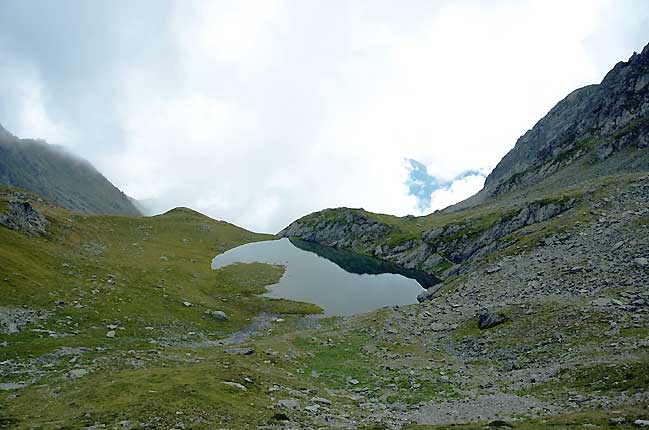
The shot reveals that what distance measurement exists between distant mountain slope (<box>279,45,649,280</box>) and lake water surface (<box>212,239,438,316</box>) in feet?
36.6

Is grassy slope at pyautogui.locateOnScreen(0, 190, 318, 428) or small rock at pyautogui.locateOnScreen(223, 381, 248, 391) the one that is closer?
grassy slope at pyautogui.locateOnScreen(0, 190, 318, 428)

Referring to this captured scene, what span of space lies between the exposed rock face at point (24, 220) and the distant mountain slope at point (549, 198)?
8290cm

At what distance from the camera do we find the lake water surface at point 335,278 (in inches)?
3393

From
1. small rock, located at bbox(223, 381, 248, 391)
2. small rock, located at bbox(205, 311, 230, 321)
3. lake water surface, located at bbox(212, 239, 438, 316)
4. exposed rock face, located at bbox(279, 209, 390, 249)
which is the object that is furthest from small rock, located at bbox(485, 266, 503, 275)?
exposed rock face, located at bbox(279, 209, 390, 249)

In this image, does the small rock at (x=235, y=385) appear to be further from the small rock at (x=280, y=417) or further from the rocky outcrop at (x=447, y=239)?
the rocky outcrop at (x=447, y=239)

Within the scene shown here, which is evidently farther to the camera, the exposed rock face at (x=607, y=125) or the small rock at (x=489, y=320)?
the exposed rock face at (x=607, y=125)

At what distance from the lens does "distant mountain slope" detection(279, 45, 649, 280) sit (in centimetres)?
8929

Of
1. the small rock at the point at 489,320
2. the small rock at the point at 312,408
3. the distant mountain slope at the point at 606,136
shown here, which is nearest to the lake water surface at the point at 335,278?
the small rock at the point at 489,320

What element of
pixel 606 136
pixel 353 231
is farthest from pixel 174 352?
pixel 606 136

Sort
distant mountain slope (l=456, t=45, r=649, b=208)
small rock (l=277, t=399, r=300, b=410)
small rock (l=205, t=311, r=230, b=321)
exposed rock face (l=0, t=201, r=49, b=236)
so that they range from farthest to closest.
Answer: distant mountain slope (l=456, t=45, r=649, b=208) → exposed rock face (l=0, t=201, r=49, b=236) → small rock (l=205, t=311, r=230, b=321) → small rock (l=277, t=399, r=300, b=410)

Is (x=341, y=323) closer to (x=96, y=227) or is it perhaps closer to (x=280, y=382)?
(x=280, y=382)

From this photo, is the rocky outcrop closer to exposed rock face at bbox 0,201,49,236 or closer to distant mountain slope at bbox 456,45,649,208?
distant mountain slope at bbox 456,45,649,208

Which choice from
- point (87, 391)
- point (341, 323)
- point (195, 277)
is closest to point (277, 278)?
point (195, 277)

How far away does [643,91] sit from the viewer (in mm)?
151000
